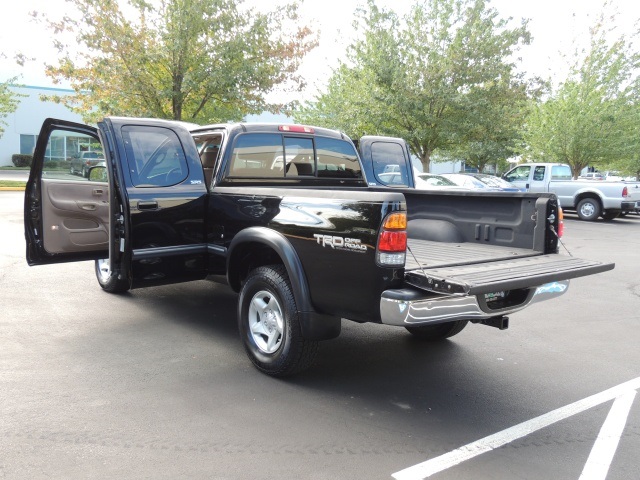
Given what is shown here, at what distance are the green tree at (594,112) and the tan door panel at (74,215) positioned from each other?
20.8m

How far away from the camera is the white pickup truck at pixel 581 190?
57.2 ft

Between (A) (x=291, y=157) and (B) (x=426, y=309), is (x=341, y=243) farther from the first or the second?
(A) (x=291, y=157)

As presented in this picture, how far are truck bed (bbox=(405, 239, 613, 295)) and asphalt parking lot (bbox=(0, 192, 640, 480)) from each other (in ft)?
3.10

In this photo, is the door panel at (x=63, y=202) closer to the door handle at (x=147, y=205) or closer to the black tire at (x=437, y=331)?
the door handle at (x=147, y=205)

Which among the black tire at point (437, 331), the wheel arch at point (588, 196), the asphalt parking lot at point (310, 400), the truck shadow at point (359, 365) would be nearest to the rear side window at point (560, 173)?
the wheel arch at point (588, 196)

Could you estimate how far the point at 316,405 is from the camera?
376 cm

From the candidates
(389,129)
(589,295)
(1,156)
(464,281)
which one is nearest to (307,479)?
(464,281)

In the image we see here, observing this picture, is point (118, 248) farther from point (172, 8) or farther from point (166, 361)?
point (172, 8)

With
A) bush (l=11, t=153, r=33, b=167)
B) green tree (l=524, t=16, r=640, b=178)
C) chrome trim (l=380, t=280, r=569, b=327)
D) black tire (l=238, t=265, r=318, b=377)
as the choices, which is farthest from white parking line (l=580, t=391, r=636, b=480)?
bush (l=11, t=153, r=33, b=167)

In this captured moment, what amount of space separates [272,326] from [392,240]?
55.8 inches

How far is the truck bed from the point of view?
3230 millimetres

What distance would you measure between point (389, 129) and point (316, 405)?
749 inches

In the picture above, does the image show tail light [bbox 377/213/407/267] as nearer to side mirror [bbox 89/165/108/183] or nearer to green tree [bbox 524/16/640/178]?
side mirror [bbox 89/165/108/183]

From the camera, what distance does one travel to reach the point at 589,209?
1805 cm
